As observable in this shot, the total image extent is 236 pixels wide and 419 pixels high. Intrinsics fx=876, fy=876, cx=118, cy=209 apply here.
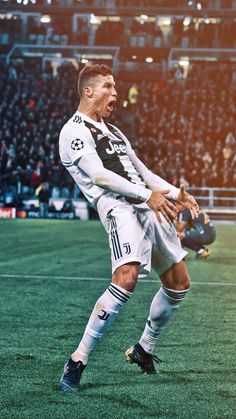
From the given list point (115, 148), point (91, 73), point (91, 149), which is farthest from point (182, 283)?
point (91, 73)

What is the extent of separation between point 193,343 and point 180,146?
26585mm

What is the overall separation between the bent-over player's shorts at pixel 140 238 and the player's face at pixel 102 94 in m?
0.66

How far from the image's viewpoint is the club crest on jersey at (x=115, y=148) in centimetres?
601

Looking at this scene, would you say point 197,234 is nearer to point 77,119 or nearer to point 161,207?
point 77,119

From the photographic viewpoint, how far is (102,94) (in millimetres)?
6086

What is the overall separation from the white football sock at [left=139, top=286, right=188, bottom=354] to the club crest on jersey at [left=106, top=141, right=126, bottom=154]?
1016 mm

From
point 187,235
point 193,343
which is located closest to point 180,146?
point 187,235

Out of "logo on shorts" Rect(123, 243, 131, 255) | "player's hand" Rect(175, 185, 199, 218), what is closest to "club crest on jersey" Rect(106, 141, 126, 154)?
"player's hand" Rect(175, 185, 199, 218)

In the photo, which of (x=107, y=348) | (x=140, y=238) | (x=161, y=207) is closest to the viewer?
(x=161, y=207)

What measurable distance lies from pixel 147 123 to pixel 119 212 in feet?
106

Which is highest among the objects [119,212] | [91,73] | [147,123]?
[91,73]

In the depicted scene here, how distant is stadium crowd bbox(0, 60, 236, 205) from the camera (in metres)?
31.6

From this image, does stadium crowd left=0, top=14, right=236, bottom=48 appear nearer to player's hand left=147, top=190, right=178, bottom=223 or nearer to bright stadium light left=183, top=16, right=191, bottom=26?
bright stadium light left=183, top=16, right=191, bottom=26

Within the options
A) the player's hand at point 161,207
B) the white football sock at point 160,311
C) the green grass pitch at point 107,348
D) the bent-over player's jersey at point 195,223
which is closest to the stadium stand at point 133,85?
the bent-over player's jersey at point 195,223
